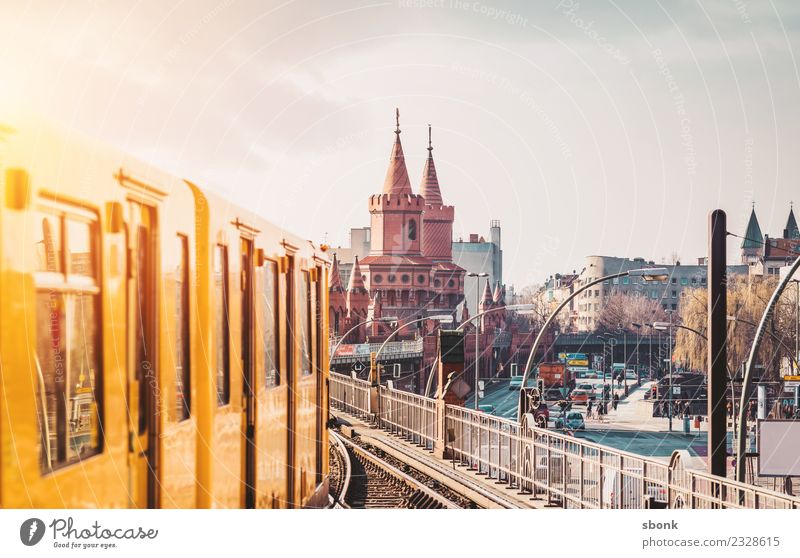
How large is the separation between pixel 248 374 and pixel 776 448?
5532mm

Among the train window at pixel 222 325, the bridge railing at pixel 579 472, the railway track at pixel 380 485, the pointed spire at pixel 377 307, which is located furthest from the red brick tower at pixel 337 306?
the train window at pixel 222 325

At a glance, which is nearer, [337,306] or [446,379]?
[446,379]

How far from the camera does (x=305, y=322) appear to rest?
26.7ft

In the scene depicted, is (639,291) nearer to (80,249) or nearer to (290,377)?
(290,377)

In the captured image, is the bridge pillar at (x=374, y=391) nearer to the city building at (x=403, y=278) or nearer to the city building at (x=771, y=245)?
the city building at (x=771, y=245)

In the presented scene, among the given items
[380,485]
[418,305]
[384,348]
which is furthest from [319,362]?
[418,305]

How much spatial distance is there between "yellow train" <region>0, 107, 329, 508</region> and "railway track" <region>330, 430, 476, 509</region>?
173 inches

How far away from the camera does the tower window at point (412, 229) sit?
115 feet

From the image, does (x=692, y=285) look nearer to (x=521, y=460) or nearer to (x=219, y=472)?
(x=521, y=460)

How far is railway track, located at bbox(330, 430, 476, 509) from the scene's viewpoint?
1091 cm

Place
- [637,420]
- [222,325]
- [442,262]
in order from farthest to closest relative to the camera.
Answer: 1. [442,262]
2. [637,420]
3. [222,325]

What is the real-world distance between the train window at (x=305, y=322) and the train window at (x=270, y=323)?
982 millimetres

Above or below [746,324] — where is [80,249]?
above

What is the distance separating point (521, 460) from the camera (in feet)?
36.6
